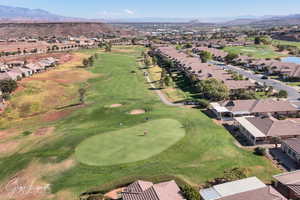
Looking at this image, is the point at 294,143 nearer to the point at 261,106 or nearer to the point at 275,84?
the point at 261,106

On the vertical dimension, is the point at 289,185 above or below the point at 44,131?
above

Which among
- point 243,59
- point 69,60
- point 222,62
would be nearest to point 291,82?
point 243,59

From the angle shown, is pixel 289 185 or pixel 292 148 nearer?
pixel 289 185

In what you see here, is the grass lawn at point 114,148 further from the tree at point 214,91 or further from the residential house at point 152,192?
the tree at point 214,91

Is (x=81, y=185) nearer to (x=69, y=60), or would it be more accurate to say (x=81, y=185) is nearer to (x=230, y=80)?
(x=230, y=80)


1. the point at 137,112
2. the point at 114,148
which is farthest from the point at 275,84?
the point at 114,148

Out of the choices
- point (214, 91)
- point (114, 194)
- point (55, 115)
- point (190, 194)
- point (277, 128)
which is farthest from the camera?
point (214, 91)

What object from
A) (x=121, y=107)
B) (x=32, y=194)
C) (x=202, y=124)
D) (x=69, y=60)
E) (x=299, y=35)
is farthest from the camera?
(x=299, y=35)
